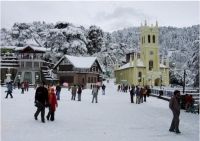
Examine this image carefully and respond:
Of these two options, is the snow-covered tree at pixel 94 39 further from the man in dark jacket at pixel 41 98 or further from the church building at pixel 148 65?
the man in dark jacket at pixel 41 98

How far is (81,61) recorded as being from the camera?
7012 cm

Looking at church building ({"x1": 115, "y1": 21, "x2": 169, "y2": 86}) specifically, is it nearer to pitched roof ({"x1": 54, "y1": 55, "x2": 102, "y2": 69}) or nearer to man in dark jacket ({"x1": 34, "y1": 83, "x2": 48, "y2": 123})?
pitched roof ({"x1": 54, "y1": 55, "x2": 102, "y2": 69})

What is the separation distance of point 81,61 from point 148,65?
86.2 ft

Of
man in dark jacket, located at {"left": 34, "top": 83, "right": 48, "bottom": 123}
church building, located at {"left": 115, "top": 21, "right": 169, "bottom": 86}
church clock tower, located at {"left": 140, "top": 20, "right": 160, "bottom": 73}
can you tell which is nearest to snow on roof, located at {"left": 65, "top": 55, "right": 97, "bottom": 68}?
church building, located at {"left": 115, "top": 21, "right": 169, "bottom": 86}

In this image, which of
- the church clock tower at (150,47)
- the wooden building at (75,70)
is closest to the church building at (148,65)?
the church clock tower at (150,47)

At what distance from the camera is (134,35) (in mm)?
193000

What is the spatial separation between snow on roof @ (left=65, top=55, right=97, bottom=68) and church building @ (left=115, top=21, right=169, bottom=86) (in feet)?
68.7

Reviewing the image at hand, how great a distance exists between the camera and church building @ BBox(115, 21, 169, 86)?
89.0 metres

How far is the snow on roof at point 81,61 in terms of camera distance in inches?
2704

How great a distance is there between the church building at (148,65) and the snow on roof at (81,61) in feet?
68.7

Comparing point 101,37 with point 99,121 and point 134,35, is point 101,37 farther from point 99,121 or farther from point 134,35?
point 134,35

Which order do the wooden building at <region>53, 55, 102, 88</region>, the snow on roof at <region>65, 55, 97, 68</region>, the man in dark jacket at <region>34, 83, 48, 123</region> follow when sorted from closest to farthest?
1. the man in dark jacket at <region>34, 83, 48, 123</region>
2. the snow on roof at <region>65, 55, 97, 68</region>
3. the wooden building at <region>53, 55, 102, 88</region>

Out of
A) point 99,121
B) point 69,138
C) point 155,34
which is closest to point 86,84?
point 155,34

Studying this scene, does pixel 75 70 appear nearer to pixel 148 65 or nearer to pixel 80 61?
pixel 80 61
